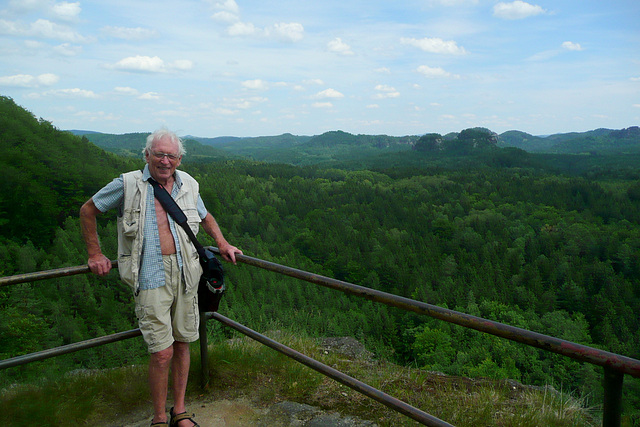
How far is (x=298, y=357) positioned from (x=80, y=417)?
1.31m

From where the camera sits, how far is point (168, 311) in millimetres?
2432

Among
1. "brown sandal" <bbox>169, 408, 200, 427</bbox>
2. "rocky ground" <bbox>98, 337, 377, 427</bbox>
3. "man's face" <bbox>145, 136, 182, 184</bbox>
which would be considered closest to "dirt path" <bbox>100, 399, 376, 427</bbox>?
"rocky ground" <bbox>98, 337, 377, 427</bbox>

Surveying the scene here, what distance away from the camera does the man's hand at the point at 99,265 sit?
2.47 meters

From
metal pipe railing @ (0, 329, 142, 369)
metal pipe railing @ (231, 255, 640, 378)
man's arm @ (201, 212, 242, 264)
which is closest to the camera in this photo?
metal pipe railing @ (231, 255, 640, 378)

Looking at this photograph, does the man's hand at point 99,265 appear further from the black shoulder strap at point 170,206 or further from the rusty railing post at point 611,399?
the rusty railing post at point 611,399

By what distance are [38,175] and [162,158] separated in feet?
171

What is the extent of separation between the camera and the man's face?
2.45 m

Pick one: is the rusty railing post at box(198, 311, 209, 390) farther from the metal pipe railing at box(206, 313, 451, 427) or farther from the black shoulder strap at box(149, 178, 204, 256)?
the black shoulder strap at box(149, 178, 204, 256)

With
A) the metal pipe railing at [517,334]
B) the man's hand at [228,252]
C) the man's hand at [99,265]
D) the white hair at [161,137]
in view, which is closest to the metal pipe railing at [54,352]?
the man's hand at [99,265]

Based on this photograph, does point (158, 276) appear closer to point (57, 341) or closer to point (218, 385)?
point (218, 385)

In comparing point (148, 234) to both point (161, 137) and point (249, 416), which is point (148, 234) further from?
point (249, 416)

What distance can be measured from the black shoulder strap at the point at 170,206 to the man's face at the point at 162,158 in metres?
0.05

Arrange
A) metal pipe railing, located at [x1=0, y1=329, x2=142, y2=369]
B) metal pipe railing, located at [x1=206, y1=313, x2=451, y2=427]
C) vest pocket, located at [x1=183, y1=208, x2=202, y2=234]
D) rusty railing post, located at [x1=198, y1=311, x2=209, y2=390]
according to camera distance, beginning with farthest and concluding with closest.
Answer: rusty railing post, located at [x1=198, y1=311, x2=209, y2=390] → vest pocket, located at [x1=183, y1=208, x2=202, y2=234] → metal pipe railing, located at [x1=0, y1=329, x2=142, y2=369] → metal pipe railing, located at [x1=206, y1=313, x2=451, y2=427]

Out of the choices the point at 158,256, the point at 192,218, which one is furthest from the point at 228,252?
the point at 158,256
